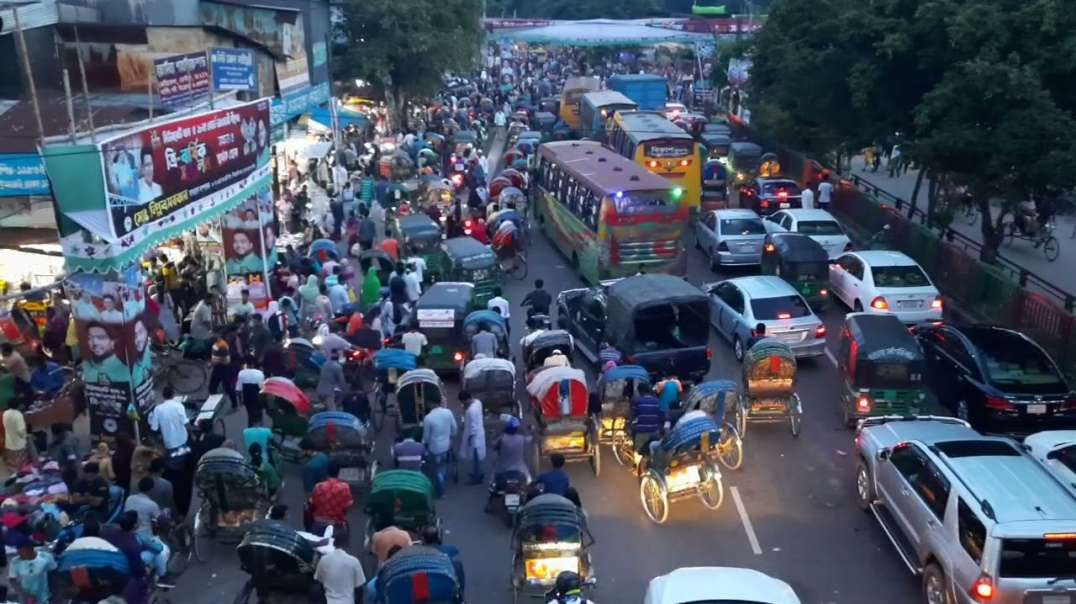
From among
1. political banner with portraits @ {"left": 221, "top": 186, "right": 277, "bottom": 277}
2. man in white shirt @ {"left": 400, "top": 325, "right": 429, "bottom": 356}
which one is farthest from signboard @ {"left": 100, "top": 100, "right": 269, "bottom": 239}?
man in white shirt @ {"left": 400, "top": 325, "right": 429, "bottom": 356}

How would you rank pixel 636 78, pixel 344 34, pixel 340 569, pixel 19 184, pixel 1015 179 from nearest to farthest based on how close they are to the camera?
pixel 340 569 < pixel 19 184 < pixel 1015 179 < pixel 344 34 < pixel 636 78

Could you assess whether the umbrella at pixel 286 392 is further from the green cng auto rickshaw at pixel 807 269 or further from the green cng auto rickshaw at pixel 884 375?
the green cng auto rickshaw at pixel 807 269

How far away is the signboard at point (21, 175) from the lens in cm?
1720

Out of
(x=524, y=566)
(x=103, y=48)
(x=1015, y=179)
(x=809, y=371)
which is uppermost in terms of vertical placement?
(x=103, y=48)

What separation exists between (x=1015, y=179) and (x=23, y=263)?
19.6m

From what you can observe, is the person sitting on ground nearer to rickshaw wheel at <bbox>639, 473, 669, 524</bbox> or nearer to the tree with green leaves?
rickshaw wheel at <bbox>639, 473, 669, 524</bbox>

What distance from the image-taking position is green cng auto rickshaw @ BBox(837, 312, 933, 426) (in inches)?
583

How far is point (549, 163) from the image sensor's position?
27656 millimetres

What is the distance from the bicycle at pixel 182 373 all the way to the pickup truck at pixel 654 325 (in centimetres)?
679

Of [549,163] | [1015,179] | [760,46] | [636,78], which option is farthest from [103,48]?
[636,78]

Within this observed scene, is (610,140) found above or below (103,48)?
below

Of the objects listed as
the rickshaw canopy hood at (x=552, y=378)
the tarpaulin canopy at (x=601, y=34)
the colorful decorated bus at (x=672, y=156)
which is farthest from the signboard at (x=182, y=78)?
the tarpaulin canopy at (x=601, y=34)

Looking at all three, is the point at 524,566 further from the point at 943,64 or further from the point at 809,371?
the point at 943,64

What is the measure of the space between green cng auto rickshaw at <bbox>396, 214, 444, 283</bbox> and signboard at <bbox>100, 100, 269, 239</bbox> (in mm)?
5107
